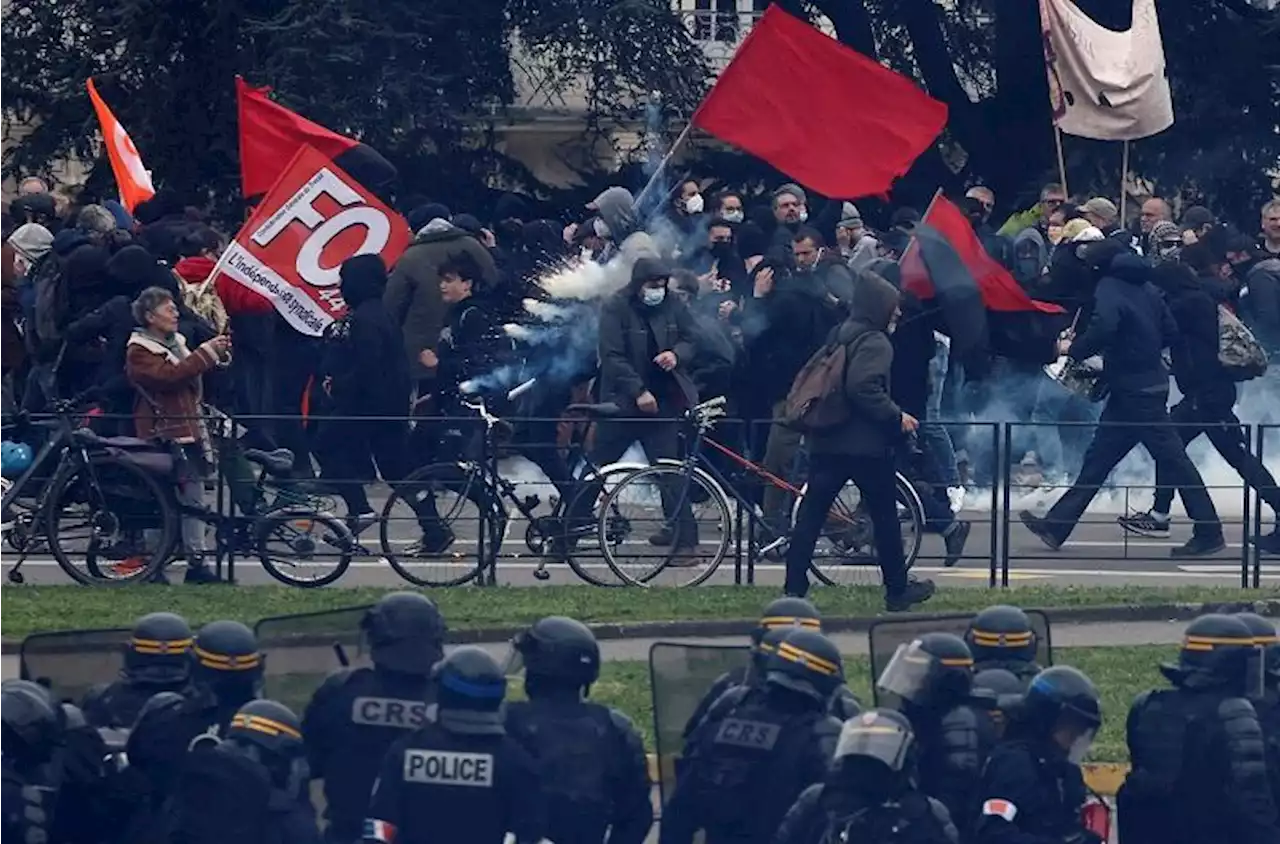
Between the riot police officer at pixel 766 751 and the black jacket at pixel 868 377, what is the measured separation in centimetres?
558

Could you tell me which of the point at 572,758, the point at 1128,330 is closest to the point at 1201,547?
the point at 1128,330

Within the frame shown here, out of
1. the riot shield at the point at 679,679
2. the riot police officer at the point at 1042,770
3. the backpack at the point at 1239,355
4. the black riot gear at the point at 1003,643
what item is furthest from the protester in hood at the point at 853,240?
the riot police officer at the point at 1042,770

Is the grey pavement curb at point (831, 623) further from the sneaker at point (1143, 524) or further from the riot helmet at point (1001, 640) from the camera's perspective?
the riot helmet at point (1001, 640)

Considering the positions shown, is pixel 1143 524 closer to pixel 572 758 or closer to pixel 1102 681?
pixel 1102 681

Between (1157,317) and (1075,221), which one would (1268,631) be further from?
(1075,221)

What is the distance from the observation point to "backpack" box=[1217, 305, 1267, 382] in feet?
54.2

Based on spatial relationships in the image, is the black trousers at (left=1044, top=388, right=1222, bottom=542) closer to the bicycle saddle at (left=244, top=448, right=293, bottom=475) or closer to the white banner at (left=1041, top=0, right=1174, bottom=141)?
the bicycle saddle at (left=244, top=448, right=293, bottom=475)

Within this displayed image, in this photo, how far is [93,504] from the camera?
14.2m

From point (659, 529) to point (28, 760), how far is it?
7342mm

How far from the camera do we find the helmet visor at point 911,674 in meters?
7.85

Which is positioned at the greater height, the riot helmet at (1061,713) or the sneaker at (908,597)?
the sneaker at (908,597)

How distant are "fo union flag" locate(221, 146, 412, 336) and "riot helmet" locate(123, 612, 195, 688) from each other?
311 inches

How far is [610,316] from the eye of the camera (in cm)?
1520

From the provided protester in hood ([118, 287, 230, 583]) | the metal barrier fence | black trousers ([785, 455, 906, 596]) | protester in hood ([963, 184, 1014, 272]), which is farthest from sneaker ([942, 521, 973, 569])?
protester in hood ([118, 287, 230, 583])
